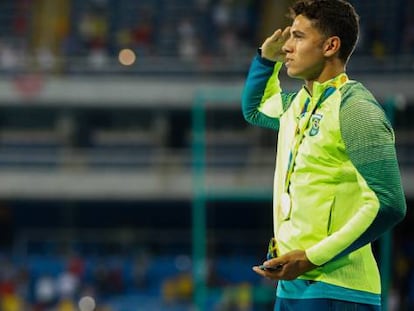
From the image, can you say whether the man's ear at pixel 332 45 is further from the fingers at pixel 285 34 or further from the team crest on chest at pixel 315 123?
the fingers at pixel 285 34

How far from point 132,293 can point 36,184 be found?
2868 mm

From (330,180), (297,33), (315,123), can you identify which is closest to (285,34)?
(297,33)

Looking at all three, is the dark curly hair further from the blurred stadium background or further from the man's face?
the blurred stadium background

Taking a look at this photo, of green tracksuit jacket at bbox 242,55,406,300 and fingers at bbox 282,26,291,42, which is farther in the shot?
fingers at bbox 282,26,291,42

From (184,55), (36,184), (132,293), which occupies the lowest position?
(132,293)

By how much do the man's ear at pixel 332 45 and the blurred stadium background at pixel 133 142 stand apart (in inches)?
515

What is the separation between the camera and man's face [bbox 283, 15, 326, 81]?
2.77 metres

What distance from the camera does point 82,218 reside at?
20.0 m

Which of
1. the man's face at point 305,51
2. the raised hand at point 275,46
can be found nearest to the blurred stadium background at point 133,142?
the raised hand at point 275,46

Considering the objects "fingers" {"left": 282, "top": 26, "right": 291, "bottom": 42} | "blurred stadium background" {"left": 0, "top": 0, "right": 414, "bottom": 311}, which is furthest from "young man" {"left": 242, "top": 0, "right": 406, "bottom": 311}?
"blurred stadium background" {"left": 0, "top": 0, "right": 414, "bottom": 311}

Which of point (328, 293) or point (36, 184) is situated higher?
point (328, 293)

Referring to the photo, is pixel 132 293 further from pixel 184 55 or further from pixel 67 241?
pixel 184 55

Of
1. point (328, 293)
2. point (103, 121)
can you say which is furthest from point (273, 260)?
point (103, 121)

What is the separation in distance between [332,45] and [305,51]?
8 centimetres
